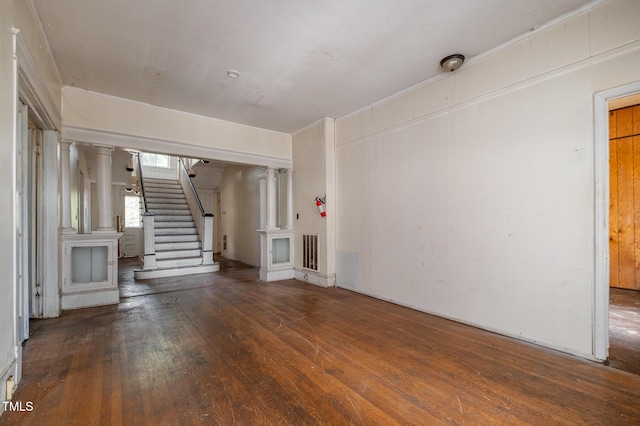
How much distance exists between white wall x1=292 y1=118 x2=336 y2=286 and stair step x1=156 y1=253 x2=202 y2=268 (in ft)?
8.63

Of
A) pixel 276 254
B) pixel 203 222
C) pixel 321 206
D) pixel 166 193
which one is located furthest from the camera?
pixel 166 193

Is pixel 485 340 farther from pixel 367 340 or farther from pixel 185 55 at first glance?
pixel 185 55

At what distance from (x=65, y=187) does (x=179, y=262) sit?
10.0 ft

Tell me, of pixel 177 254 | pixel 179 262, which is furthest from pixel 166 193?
pixel 179 262

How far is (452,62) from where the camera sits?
10.1 feet

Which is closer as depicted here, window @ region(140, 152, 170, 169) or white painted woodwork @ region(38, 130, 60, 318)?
white painted woodwork @ region(38, 130, 60, 318)

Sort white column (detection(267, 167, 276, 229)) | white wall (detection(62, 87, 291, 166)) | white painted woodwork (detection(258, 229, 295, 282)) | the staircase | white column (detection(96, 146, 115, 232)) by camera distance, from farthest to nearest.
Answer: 1. the staircase
2. white column (detection(267, 167, 276, 229))
3. white painted woodwork (detection(258, 229, 295, 282))
4. white column (detection(96, 146, 115, 232))
5. white wall (detection(62, 87, 291, 166))

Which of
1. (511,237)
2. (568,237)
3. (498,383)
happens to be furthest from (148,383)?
(568,237)

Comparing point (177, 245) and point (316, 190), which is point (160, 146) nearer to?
point (316, 190)

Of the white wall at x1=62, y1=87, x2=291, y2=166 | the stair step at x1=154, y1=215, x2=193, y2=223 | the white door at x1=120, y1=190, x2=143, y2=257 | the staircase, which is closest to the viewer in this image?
the white wall at x1=62, y1=87, x2=291, y2=166

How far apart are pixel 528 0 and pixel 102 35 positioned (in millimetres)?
3838

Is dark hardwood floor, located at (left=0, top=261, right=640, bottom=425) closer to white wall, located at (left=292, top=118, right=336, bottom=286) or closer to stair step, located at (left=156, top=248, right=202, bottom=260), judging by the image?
white wall, located at (left=292, top=118, right=336, bottom=286)

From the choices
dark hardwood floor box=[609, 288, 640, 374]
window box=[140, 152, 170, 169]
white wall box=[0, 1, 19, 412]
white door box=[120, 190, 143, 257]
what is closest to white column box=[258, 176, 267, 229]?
white wall box=[0, 1, 19, 412]

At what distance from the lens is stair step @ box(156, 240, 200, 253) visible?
6.66 metres
